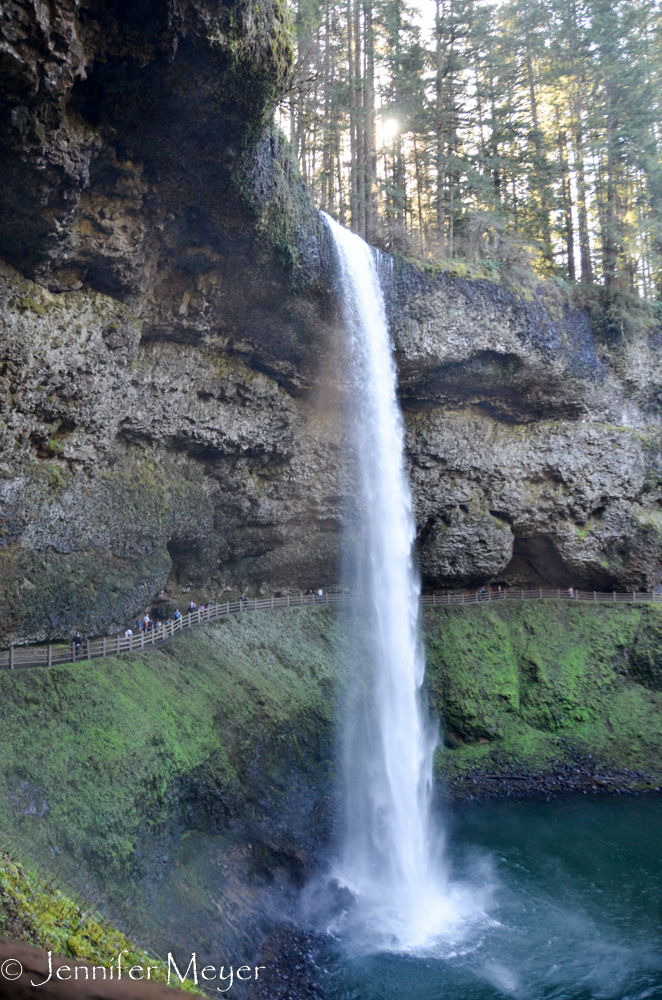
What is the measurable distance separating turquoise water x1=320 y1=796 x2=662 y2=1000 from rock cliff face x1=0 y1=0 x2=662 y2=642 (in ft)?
40.4

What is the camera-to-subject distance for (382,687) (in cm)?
2459

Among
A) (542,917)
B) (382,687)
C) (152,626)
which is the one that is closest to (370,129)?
(152,626)

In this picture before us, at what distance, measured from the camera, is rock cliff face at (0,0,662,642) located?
46.9 ft

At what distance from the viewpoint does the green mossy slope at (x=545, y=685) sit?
27281mm

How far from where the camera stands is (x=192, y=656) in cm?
2178

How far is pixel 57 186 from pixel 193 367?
9586 millimetres

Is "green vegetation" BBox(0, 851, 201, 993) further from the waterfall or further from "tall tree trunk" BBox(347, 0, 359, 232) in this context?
"tall tree trunk" BBox(347, 0, 359, 232)

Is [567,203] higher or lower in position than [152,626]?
higher

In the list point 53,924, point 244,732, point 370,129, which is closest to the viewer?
point 53,924

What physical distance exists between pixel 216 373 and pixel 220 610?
9921 mm

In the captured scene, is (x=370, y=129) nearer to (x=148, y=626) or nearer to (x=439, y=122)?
(x=439, y=122)

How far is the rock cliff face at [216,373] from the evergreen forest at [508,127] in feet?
18.0

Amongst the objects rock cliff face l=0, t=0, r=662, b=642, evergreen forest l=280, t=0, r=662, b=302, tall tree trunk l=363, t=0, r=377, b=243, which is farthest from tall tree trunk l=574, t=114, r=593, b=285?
tall tree trunk l=363, t=0, r=377, b=243

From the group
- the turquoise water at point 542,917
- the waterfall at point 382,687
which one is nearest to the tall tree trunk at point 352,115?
the waterfall at point 382,687
